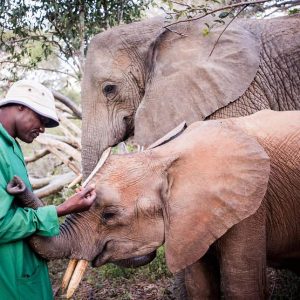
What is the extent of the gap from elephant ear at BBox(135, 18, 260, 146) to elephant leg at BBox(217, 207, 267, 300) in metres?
1.50

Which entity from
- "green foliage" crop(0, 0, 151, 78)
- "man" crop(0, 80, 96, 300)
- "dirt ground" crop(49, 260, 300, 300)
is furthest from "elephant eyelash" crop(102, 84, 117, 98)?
"man" crop(0, 80, 96, 300)

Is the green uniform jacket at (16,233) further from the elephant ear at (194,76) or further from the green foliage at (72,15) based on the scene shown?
the green foliage at (72,15)

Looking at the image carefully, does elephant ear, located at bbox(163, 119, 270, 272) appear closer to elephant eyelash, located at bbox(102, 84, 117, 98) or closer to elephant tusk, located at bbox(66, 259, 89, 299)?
elephant tusk, located at bbox(66, 259, 89, 299)

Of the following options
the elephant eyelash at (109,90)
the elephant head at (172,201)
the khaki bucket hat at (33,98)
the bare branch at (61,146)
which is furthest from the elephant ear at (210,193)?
the bare branch at (61,146)

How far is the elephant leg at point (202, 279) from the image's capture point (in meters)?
3.02

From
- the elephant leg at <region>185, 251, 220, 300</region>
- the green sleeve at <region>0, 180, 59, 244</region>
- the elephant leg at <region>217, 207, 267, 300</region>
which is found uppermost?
the green sleeve at <region>0, 180, 59, 244</region>

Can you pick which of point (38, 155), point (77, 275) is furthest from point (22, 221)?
point (38, 155)

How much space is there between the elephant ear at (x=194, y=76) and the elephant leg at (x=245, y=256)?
4.91ft

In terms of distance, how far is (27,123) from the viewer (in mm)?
2475

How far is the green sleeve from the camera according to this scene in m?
2.21

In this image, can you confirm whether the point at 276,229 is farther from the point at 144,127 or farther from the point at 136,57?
the point at 136,57

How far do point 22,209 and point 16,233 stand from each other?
0.35 feet

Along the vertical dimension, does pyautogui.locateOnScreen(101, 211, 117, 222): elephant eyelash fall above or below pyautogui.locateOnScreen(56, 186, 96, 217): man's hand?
below

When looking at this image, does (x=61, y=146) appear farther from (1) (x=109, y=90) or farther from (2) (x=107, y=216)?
(2) (x=107, y=216)
